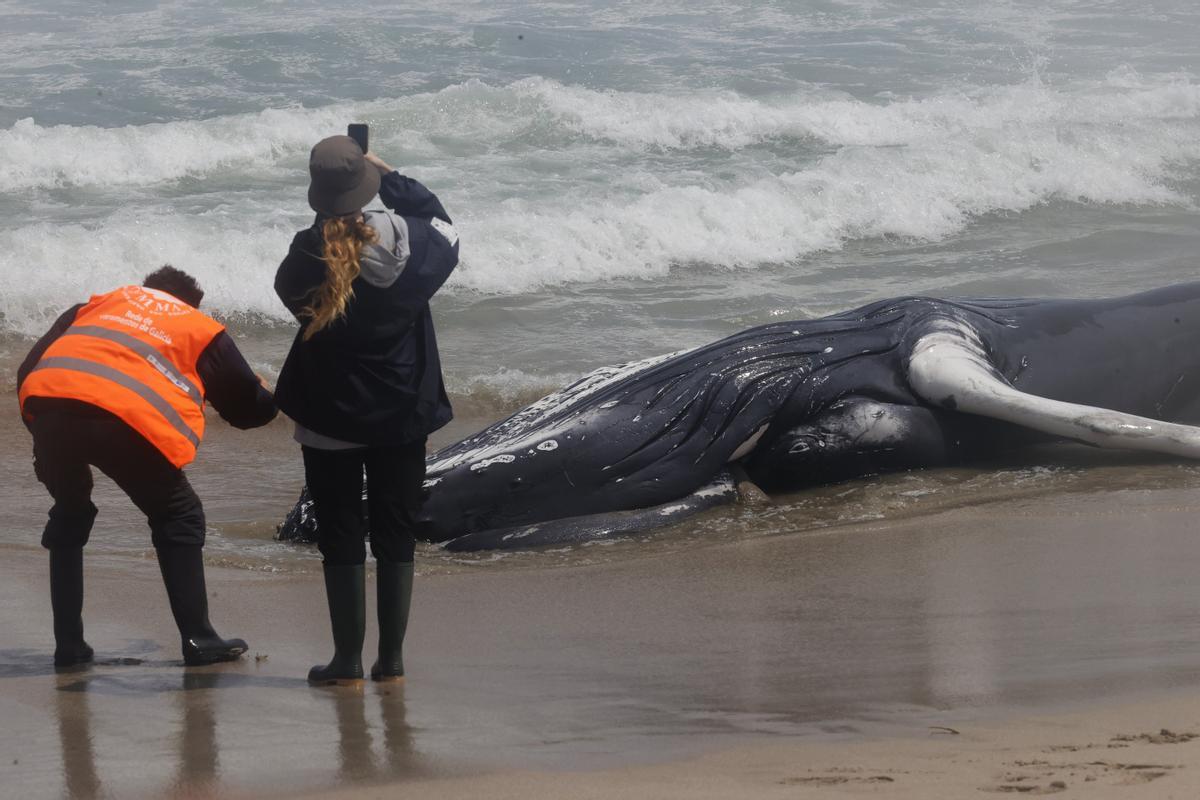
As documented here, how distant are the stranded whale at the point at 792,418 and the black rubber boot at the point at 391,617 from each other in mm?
2092

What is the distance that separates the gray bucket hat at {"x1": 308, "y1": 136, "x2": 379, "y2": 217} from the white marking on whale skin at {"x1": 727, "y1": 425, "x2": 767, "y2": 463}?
3.32 metres

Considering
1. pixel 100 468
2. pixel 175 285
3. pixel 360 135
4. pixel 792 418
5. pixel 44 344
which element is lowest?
pixel 792 418

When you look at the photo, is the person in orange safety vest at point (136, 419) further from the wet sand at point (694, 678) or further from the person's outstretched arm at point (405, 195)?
the person's outstretched arm at point (405, 195)

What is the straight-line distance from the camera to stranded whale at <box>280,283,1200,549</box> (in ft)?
23.0

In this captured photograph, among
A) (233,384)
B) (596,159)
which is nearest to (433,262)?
(233,384)

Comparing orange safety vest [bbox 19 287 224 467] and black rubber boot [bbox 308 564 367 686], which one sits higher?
orange safety vest [bbox 19 287 224 467]

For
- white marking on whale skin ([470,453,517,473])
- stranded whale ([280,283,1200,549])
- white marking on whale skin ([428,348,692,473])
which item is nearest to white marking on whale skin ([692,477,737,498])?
stranded whale ([280,283,1200,549])

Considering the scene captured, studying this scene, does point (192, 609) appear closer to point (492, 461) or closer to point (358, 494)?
point (358, 494)

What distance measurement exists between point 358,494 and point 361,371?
427 millimetres

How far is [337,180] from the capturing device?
14.7ft

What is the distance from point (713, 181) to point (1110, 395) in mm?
9610

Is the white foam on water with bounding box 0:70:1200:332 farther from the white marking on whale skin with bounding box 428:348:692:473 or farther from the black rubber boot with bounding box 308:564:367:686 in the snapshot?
the black rubber boot with bounding box 308:564:367:686

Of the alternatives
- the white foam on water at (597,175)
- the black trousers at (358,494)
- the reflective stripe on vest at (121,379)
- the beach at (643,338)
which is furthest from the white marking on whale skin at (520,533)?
the white foam on water at (597,175)

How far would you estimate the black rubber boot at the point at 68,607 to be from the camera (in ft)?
15.8
